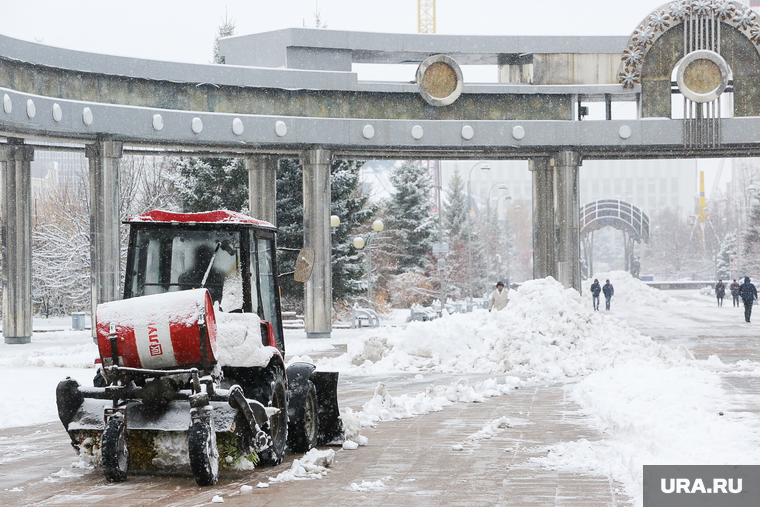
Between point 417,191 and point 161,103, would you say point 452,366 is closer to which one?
point 161,103

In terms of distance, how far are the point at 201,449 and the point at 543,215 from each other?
1132 inches

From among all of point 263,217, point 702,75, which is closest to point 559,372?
point 263,217

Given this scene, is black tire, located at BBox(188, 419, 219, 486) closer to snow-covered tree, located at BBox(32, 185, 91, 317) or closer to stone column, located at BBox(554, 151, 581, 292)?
stone column, located at BBox(554, 151, 581, 292)

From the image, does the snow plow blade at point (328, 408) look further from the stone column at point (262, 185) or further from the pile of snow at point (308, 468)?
the stone column at point (262, 185)

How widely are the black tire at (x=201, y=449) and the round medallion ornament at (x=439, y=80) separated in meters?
24.9

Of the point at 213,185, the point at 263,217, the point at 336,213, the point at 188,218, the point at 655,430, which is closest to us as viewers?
the point at 188,218

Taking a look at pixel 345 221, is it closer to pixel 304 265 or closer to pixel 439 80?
pixel 439 80

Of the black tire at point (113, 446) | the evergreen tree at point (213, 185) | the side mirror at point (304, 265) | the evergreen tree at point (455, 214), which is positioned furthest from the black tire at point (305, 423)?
the evergreen tree at point (455, 214)

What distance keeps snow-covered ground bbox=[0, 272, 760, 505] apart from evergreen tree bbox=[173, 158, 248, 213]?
8.02 meters

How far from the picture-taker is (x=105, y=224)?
28.8 metres

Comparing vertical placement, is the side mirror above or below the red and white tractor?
above

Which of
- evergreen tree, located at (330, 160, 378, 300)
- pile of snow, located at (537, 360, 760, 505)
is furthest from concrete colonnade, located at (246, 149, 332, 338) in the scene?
pile of snow, located at (537, 360, 760, 505)

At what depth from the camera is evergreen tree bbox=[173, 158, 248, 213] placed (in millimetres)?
41500

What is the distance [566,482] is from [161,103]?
23.0 meters
